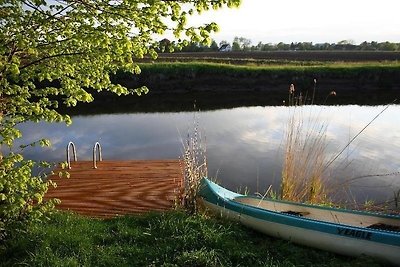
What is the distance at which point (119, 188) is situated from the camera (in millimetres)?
7027

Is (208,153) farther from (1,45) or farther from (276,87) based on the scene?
(276,87)

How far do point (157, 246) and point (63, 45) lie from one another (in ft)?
7.64

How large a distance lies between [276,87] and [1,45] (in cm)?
2153

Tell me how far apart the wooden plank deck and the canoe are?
0.98m

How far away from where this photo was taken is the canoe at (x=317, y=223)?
14.5 feet

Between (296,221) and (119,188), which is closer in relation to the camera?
(296,221)

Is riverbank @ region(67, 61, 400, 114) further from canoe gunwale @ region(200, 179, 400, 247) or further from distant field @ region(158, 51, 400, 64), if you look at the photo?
canoe gunwale @ region(200, 179, 400, 247)

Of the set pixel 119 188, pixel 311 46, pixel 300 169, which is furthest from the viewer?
pixel 311 46

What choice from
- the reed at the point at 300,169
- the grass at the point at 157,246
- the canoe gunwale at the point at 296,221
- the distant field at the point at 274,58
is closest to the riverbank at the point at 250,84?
the distant field at the point at 274,58

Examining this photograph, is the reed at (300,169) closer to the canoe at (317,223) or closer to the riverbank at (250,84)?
the canoe at (317,223)

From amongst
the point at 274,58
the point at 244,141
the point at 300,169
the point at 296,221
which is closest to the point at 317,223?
the point at 296,221

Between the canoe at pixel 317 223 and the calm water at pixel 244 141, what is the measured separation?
278 centimetres

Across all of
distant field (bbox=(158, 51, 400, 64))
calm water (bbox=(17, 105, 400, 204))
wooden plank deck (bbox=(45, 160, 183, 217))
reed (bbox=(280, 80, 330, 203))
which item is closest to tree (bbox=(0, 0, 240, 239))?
wooden plank deck (bbox=(45, 160, 183, 217))

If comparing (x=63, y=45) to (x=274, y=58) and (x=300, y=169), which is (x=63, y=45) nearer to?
(x=300, y=169)
